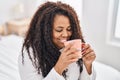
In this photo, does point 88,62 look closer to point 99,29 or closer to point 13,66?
point 13,66

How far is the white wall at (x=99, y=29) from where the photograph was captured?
182 centimetres

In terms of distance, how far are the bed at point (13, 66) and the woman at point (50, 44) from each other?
1.56 feet

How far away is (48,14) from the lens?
0.96 m

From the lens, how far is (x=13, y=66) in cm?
163

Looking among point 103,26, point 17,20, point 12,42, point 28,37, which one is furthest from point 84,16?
point 17,20

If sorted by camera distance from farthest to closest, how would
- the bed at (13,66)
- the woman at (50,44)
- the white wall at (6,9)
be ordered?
the white wall at (6,9) < the bed at (13,66) < the woman at (50,44)

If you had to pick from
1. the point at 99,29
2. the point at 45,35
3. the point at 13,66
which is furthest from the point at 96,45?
the point at 45,35

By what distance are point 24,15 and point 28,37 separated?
7.00 ft

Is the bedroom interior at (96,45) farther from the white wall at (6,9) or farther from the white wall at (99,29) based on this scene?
A: the white wall at (6,9)

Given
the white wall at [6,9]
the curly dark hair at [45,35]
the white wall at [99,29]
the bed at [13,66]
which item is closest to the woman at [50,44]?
the curly dark hair at [45,35]

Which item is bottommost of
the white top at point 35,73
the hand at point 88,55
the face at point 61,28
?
the white top at point 35,73

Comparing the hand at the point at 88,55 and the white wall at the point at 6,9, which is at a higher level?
the white wall at the point at 6,9

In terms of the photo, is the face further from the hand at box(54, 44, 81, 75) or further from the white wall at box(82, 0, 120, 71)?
the white wall at box(82, 0, 120, 71)

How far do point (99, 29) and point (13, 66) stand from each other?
0.89m
